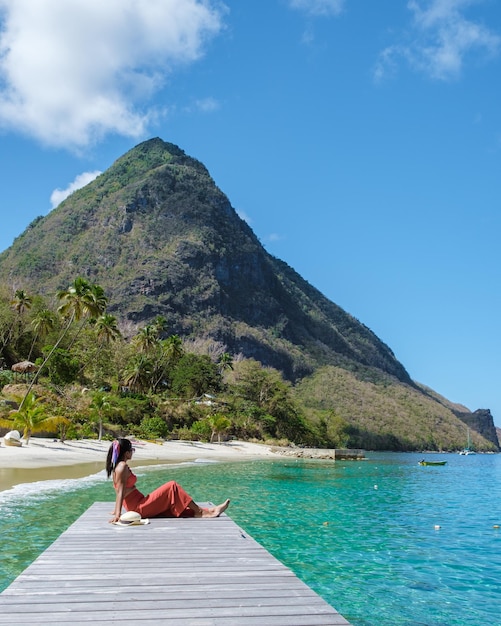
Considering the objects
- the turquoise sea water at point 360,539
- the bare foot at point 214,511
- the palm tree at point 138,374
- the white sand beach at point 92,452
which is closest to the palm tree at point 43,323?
the palm tree at point 138,374

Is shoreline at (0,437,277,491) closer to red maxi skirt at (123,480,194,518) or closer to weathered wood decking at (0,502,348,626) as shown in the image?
red maxi skirt at (123,480,194,518)

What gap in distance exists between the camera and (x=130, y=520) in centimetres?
984

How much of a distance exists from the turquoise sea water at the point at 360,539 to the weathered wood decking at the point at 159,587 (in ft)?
7.99

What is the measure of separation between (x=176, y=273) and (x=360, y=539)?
151 metres

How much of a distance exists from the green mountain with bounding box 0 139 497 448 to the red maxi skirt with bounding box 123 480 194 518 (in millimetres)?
133776

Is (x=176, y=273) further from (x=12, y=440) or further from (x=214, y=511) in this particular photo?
(x=214, y=511)

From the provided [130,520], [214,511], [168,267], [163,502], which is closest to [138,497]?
[163,502]

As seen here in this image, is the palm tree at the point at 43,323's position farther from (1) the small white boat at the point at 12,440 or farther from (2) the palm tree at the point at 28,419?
(1) the small white boat at the point at 12,440

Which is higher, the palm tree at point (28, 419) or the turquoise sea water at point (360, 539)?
the palm tree at point (28, 419)

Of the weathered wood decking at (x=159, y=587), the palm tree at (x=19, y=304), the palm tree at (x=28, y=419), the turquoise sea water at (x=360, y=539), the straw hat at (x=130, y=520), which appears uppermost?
the palm tree at (x=19, y=304)

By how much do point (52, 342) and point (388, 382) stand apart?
13879cm

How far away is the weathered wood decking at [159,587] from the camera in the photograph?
4.89 meters

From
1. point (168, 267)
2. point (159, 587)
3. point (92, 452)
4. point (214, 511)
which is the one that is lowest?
point (159, 587)

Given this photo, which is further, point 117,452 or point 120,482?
point 117,452
